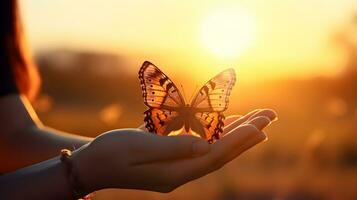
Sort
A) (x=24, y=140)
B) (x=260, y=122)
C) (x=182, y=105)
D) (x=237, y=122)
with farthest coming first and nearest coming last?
(x=24, y=140), (x=237, y=122), (x=182, y=105), (x=260, y=122)

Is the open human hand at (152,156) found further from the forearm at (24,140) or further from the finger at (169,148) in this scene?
the forearm at (24,140)

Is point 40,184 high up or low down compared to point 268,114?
Result: down

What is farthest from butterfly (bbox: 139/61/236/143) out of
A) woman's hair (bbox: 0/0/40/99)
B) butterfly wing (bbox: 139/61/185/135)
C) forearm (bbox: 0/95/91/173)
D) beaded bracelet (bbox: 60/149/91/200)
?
woman's hair (bbox: 0/0/40/99)

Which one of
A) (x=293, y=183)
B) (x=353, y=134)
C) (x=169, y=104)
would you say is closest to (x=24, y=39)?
(x=169, y=104)

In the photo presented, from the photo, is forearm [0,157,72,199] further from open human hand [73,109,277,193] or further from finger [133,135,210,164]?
finger [133,135,210,164]

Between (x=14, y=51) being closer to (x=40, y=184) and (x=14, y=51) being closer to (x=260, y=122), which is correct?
(x=40, y=184)

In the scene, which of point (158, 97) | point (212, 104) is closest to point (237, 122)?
point (212, 104)

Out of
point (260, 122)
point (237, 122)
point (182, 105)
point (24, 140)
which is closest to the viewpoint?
point (260, 122)

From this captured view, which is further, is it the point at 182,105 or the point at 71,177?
the point at 182,105
